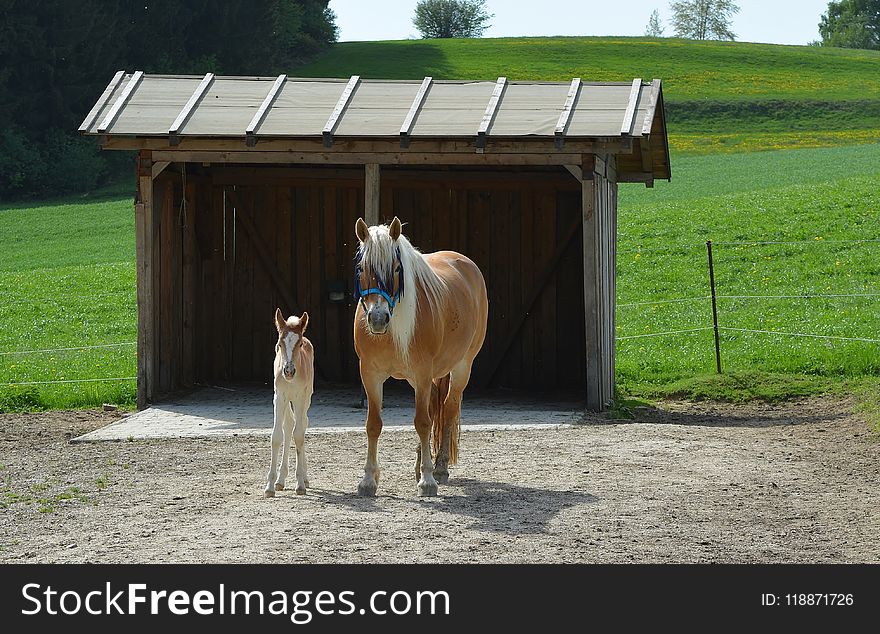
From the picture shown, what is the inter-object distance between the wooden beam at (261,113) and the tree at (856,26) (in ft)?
274

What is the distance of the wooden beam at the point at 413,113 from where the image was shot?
11.9 m

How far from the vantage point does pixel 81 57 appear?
4381 cm

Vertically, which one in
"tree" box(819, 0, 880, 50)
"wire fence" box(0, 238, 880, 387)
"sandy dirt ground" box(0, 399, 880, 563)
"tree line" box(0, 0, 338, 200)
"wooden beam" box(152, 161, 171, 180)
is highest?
"tree" box(819, 0, 880, 50)

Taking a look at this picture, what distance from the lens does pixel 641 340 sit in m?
17.2

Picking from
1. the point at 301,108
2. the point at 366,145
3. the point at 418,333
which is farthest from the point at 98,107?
the point at 418,333

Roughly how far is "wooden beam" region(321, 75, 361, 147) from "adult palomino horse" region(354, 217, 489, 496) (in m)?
3.26

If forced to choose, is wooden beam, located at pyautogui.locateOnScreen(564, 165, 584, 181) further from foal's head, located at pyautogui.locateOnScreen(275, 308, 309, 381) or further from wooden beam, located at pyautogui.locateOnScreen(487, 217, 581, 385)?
foal's head, located at pyautogui.locateOnScreen(275, 308, 309, 381)

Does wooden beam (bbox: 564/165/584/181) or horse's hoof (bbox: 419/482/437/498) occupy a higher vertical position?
wooden beam (bbox: 564/165/584/181)

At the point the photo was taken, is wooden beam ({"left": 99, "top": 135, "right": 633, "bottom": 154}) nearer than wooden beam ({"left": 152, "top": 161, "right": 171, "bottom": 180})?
Yes

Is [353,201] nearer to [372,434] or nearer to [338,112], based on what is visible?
[338,112]

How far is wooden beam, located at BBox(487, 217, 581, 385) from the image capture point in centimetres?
1450

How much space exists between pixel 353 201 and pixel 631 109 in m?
4.41

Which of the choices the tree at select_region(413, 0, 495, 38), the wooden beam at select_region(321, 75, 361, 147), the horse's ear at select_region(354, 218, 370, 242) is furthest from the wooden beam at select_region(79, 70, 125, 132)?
the tree at select_region(413, 0, 495, 38)

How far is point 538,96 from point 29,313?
11.7 metres
